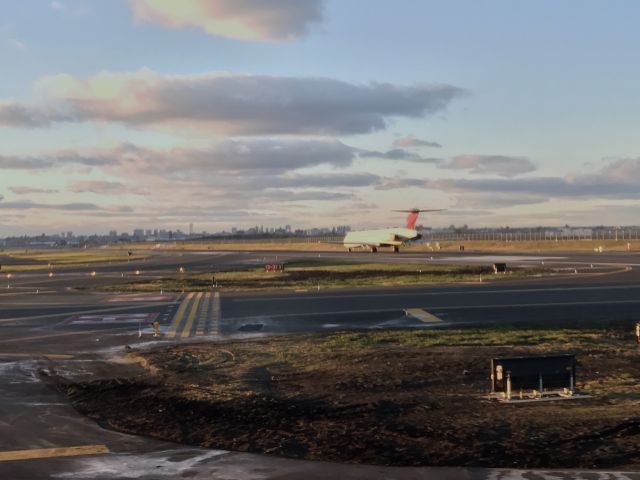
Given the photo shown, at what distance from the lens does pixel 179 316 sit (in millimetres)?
29266

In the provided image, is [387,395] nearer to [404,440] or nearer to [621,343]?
[404,440]

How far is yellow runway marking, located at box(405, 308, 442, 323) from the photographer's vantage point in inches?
1001

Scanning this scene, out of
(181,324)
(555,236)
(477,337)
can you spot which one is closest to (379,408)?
(477,337)

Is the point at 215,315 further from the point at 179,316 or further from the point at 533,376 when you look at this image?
the point at 533,376

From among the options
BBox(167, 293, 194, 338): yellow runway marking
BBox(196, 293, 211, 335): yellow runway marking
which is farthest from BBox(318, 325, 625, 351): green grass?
BBox(167, 293, 194, 338): yellow runway marking

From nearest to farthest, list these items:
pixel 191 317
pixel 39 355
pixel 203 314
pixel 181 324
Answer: pixel 39 355 → pixel 181 324 → pixel 191 317 → pixel 203 314

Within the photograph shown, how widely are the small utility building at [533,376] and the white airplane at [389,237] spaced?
331ft

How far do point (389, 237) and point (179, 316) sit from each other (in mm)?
87978

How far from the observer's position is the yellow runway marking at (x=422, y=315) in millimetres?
25438

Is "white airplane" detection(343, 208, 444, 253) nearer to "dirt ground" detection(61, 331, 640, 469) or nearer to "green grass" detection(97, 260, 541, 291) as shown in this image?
"green grass" detection(97, 260, 541, 291)

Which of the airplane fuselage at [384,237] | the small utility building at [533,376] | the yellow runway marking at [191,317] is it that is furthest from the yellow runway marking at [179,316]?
the airplane fuselage at [384,237]

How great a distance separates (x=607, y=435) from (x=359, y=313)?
18.9 m

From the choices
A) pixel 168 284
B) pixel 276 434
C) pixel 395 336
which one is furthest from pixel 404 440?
pixel 168 284

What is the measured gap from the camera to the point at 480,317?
25.9m
